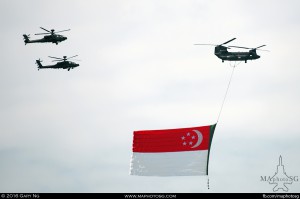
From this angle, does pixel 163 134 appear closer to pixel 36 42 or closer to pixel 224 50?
pixel 224 50

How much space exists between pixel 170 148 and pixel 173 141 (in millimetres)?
1082

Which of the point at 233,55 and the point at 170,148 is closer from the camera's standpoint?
the point at 170,148

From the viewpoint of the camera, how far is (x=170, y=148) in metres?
100

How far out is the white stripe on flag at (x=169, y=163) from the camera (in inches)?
3620

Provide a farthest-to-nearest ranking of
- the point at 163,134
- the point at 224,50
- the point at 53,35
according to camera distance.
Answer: the point at 53,35 < the point at 224,50 < the point at 163,134

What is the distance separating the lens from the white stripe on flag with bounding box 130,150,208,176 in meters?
91.9

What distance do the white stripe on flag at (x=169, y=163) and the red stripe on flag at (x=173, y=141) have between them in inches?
28.6

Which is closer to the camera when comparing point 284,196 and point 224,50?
point 284,196

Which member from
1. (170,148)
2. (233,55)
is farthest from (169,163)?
(233,55)

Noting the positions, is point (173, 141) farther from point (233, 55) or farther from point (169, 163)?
point (233, 55)

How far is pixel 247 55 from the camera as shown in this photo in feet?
387

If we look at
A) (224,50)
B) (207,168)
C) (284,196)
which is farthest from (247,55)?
(284,196)

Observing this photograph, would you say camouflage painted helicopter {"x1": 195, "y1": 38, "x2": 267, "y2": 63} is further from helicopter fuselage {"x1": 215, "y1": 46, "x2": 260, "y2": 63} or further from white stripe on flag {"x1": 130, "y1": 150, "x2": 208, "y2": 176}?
white stripe on flag {"x1": 130, "y1": 150, "x2": 208, "y2": 176}

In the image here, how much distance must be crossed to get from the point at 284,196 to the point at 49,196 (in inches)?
961
